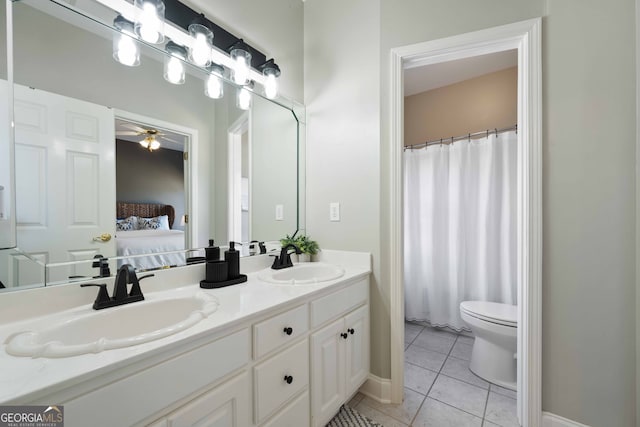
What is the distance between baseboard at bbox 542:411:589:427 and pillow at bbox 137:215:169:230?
2.11 metres

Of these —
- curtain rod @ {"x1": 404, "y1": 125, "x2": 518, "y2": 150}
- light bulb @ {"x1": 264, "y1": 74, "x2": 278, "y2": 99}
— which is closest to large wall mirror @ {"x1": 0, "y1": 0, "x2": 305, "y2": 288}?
light bulb @ {"x1": 264, "y1": 74, "x2": 278, "y2": 99}

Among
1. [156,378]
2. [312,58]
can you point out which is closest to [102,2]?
[312,58]

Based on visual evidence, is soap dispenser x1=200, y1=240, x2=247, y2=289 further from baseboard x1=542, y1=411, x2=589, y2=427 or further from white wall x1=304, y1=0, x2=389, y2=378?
baseboard x1=542, y1=411, x2=589, y2=427

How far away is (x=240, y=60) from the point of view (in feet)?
4.98

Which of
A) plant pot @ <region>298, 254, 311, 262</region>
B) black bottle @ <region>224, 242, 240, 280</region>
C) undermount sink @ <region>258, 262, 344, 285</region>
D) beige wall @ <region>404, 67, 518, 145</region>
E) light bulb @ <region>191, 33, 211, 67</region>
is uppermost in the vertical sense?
beige wall @ <region>404, 67, 518, 145</region>

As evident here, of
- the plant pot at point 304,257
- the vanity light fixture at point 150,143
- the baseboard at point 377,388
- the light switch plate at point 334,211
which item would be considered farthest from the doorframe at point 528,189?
the vanity light fixture at point 150,143

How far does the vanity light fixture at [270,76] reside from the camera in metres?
1.66

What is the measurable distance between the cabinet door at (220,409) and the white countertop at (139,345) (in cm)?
18

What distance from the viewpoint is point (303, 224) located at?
1941 millimetres

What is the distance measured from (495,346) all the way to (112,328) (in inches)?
86.1

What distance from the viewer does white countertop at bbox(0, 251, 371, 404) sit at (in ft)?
1.69

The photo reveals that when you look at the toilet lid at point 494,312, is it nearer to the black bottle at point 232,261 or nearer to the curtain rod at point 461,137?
the curtain rod at point 461,137

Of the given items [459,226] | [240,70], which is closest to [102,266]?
[240,70]

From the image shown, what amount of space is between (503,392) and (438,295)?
37.5 inches
